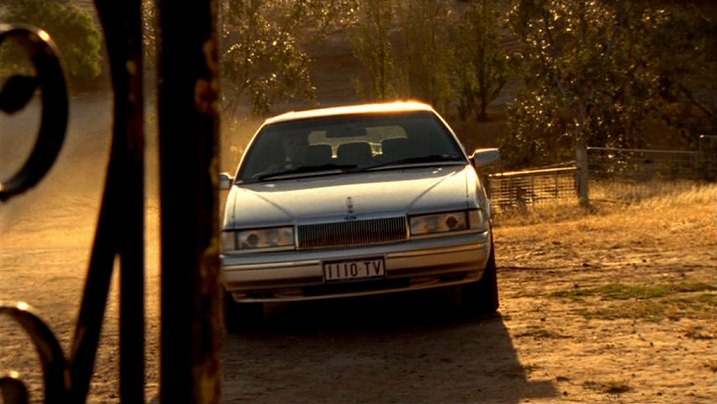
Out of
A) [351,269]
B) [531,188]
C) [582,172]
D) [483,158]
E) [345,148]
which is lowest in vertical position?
[531,188]

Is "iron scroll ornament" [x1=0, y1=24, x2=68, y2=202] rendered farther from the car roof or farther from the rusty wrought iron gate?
the car roof

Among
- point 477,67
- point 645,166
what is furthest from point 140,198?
point 477,67

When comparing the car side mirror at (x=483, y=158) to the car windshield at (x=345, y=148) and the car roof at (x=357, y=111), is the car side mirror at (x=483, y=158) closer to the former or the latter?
the car windshield at (x=345, y=148)

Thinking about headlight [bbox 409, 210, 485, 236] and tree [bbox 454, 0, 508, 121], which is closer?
headlight [bbox 409, 210, 485, 236]

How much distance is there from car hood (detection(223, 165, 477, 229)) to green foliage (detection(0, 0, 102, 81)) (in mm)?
36380

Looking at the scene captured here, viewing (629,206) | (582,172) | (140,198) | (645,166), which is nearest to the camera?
(140,198)

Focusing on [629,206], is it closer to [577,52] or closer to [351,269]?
[577,52]

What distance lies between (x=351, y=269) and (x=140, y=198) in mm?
5736

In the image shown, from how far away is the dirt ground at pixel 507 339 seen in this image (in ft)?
21.7

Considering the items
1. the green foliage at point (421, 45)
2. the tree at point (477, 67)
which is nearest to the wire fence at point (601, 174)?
the green foliage at point (421, 45)

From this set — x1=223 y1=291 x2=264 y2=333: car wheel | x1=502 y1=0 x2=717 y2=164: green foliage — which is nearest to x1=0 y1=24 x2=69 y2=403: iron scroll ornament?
x1=223 y1=291 x2=264 y2=333: car wheel

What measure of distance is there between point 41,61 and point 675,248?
10318 millimetres

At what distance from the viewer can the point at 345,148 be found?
9422 millimetres

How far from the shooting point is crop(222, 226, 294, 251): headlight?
316 inches
